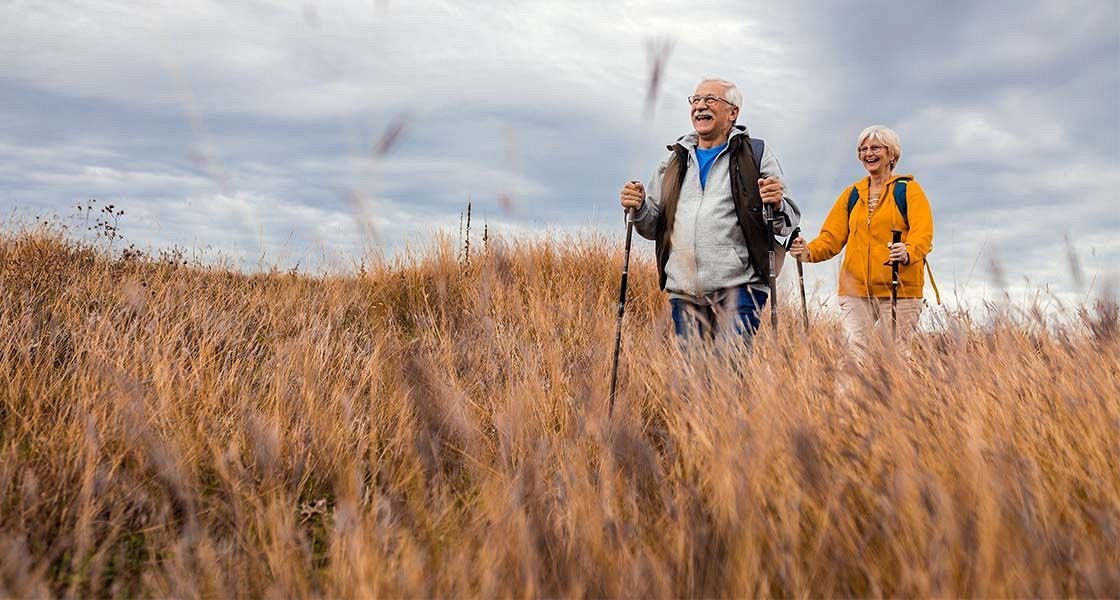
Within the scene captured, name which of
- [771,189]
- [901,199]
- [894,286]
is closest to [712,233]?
[771,189]

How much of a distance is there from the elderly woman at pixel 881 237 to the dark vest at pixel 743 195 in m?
0.77

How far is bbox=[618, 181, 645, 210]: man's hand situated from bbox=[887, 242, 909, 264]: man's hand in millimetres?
1591

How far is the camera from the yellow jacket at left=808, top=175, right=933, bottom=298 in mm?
5102

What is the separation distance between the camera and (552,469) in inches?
135

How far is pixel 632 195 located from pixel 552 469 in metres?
1.68

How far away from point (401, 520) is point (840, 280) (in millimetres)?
3427

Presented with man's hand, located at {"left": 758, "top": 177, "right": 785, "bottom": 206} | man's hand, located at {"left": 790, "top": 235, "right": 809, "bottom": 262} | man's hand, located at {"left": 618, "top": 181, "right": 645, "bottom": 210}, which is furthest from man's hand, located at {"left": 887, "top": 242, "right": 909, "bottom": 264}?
man's hand, located at {"left": 618, "top": 181, "right": 645, "bottom": 210}

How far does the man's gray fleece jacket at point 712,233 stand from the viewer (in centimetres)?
443

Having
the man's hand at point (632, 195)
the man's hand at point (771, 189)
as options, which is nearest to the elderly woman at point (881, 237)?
the man's hand at point (771, 189)

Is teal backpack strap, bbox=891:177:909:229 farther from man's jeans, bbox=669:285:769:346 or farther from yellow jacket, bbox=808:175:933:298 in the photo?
man's jeans, bbox=669:285:769:346

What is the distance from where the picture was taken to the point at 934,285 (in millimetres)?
5215

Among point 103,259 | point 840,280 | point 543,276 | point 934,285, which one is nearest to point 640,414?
point 840,280

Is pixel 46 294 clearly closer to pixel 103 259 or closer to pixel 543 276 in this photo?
pixel 103 259

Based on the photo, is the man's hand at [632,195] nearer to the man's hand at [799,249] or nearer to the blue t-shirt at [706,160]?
the blue t-shirt at [706,160]
